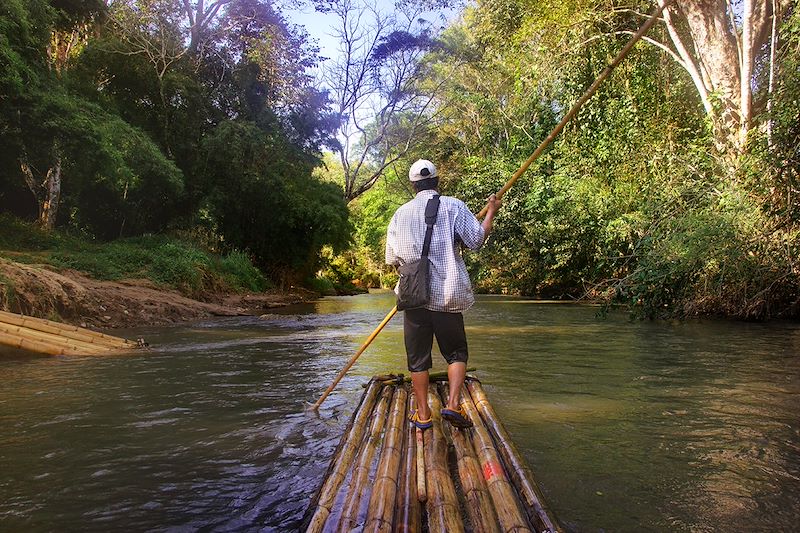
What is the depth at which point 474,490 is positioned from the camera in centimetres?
236

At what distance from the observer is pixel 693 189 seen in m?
9.12

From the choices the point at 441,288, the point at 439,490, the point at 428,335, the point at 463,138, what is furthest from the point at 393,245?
the point at 463,138

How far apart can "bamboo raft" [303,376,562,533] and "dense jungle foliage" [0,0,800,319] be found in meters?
5.82

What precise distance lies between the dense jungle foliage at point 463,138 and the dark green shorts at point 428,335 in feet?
17.4

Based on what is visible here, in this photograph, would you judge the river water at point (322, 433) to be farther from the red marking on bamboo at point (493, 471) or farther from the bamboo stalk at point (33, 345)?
the red marking on bamboo at point (493, 471)

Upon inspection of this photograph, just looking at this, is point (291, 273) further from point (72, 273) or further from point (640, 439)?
point (640, 439)

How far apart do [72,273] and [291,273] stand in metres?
13.3

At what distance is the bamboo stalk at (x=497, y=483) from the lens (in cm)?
202

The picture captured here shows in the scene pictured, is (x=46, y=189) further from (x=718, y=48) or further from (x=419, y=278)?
(x=718, y=48)

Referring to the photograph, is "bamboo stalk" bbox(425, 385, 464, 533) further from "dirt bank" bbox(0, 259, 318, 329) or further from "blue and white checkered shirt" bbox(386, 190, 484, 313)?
"dirt bank" bbox(0, 259, 318, 329)

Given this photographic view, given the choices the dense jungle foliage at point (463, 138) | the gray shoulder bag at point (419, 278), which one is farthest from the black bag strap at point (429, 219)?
the dense jungle foliage at point (463, 138)

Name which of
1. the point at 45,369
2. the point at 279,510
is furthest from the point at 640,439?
the point at 45,369

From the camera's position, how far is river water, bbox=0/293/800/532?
8.66 ft

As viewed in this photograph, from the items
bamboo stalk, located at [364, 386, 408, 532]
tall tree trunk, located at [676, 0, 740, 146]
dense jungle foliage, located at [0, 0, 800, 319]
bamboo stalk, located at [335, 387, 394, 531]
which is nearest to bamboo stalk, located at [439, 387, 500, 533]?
bamboo stalk, located at [364, 386, 408, 532]
